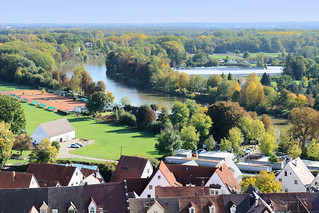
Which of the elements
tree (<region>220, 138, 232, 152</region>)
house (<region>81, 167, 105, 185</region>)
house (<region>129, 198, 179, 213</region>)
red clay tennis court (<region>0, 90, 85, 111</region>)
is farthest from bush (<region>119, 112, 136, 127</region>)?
house (<region>129, 198, 179, 213</region>)

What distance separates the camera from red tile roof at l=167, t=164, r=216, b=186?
103ft

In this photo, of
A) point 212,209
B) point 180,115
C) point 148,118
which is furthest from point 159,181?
point 148,118

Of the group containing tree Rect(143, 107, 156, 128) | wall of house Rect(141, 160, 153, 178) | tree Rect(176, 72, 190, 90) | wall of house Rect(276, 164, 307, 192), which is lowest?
tree Rect(176, 72, 190, 90)

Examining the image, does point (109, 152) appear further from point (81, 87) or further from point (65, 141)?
point (81, 87)

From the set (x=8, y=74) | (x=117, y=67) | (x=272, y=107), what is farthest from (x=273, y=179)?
(x=117, y=67)

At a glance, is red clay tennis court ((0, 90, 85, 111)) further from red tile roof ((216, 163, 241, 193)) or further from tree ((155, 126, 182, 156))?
Result: red tile roof ((216, 163, 241, 193))

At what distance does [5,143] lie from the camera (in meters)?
38.6

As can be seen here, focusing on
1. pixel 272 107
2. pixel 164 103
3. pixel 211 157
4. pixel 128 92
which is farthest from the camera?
pixel 128 92

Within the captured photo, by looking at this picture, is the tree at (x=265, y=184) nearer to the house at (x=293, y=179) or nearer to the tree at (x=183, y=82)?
the house at (x=293, y=179)

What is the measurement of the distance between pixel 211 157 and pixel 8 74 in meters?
56.0

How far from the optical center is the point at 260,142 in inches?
1682

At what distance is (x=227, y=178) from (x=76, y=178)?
8.97 meters

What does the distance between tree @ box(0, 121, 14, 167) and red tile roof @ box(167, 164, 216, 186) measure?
12.4 metres

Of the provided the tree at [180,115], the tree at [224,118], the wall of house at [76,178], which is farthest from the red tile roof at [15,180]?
the tree at [180,115]
